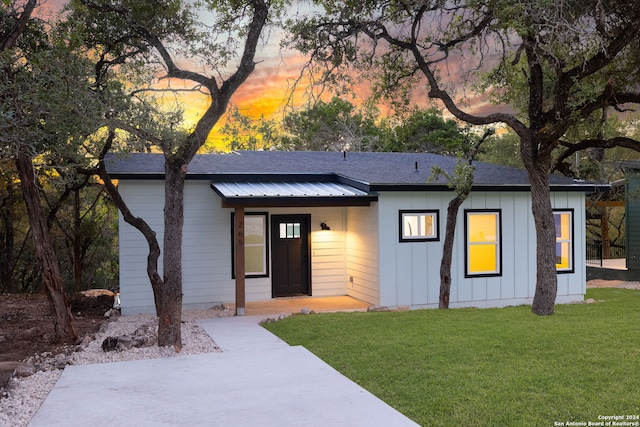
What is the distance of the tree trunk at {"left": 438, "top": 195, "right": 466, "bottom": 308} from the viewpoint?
10.7 metres

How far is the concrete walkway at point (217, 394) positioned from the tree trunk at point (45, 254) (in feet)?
5.86

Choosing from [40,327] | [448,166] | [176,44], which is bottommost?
[40,327]

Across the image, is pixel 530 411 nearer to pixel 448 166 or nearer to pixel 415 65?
pixel 415 65

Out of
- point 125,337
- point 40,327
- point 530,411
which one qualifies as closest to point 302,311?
point 125,337

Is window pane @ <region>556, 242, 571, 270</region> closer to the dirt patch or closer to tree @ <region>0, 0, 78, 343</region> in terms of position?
the dirt patch

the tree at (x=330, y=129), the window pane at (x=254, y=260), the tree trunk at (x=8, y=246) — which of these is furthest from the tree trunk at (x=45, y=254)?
the tree at (x=330, y=129)

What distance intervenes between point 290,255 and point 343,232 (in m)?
1.31

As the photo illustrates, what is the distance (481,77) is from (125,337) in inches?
359

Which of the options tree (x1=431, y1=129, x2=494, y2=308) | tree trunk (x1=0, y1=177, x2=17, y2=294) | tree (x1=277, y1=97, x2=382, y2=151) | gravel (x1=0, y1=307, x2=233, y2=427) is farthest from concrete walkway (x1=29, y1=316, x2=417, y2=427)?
tree (x1=277, y1=97, x2=382, y2=151)

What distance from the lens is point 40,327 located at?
387 inches

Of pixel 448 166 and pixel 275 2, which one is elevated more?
pixel 275 2

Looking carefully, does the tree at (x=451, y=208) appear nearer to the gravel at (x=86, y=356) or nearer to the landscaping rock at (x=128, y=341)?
the gravel at (x=86, y=356)

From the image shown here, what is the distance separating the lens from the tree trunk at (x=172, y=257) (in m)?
7.55

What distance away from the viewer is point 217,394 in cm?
567
